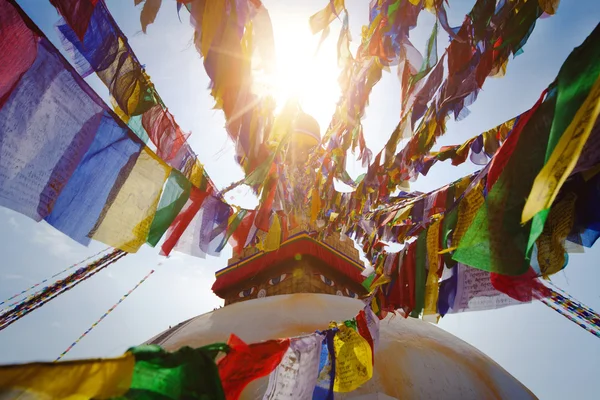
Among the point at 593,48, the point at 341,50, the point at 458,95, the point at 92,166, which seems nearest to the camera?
the point at 593,48

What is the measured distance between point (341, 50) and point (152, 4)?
83.6 inches

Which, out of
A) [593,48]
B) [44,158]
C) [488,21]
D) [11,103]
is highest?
[488,21]

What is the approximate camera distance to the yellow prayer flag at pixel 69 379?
3.13 ft

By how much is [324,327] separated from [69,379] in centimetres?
396

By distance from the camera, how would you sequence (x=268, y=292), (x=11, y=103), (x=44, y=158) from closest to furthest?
(x=11, y=103), (x=44, y=158), (x=268, y=292)

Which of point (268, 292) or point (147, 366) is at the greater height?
point (268, 292)

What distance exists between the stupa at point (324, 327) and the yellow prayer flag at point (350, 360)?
0.51 m

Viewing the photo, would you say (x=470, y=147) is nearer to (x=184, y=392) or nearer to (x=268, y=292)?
(x=184, y=392)

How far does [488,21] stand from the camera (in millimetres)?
2414

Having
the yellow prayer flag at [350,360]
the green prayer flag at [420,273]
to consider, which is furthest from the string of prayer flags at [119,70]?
the green prayer flag at [420,273]

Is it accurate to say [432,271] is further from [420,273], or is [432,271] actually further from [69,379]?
[69,379]

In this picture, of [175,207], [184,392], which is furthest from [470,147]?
[184,392]

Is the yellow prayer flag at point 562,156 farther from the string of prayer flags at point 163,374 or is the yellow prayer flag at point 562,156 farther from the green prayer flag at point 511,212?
the string of prayer flags at point 163,374

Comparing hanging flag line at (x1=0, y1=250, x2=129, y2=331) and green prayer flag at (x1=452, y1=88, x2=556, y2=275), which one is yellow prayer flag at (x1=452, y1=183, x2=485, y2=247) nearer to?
green prayer flag at (x1=452, y1=88, x2=556, y2=275)
